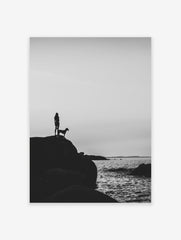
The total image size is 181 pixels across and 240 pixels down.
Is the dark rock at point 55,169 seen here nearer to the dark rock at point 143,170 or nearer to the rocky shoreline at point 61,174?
the rocky shoreline at point 61,174

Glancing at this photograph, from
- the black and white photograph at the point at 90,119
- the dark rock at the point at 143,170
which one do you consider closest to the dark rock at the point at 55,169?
the black and white photograph at the point at 90,119

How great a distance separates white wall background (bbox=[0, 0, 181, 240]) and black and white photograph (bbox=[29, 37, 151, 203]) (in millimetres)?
65

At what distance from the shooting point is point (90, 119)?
112 inches

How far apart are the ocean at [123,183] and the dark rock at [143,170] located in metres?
0.02

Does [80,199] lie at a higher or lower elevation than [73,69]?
lower

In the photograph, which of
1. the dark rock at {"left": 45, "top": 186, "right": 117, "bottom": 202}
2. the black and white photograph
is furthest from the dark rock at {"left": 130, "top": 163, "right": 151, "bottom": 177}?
the dark rock at {"left": 45, "top": 186, "right": 117, "bottom": 202}

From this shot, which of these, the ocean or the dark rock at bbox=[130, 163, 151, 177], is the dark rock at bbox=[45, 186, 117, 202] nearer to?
the ocean

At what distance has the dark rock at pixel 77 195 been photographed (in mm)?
2777

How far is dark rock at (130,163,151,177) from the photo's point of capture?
2.77 m
